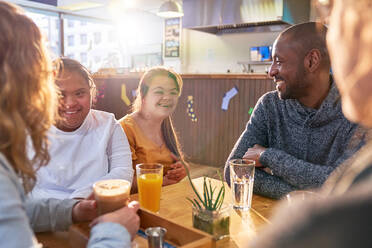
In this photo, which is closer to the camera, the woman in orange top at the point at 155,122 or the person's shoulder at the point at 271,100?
the person's shoulder at the point at 271,100

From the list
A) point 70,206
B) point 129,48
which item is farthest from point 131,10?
point 70,206

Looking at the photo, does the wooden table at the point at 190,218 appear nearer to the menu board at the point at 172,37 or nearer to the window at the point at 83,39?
the menu board at the point at 172,37

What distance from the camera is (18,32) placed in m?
0.71

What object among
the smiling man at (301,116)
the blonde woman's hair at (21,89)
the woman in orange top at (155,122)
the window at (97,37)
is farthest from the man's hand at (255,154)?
the window at (97,37)

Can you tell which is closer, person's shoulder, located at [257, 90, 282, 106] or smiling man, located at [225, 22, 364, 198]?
smiling man, located at [225, 22, 364, 198]

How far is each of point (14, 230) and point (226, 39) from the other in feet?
24.2

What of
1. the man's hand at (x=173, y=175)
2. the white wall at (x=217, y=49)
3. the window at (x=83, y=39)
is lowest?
the man's hand at (x=173, y=175)

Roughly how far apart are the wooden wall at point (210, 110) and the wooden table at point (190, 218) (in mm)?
2780

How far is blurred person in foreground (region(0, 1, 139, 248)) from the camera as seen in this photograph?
1.96 feet

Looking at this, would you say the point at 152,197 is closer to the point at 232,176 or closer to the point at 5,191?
the point at 232,176

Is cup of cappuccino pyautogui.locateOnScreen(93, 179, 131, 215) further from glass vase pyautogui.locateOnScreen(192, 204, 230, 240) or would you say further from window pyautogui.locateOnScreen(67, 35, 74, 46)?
window pyautogui.locateOnScreen(67, 35, 74, 46)

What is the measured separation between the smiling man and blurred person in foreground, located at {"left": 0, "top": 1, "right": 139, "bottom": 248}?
0.79 metres

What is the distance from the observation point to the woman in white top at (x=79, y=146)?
1.42 m

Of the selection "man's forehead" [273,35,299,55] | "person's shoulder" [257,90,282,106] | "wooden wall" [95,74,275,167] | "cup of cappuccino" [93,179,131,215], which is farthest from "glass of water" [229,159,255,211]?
"wooden wall" [95,74,275,167]
